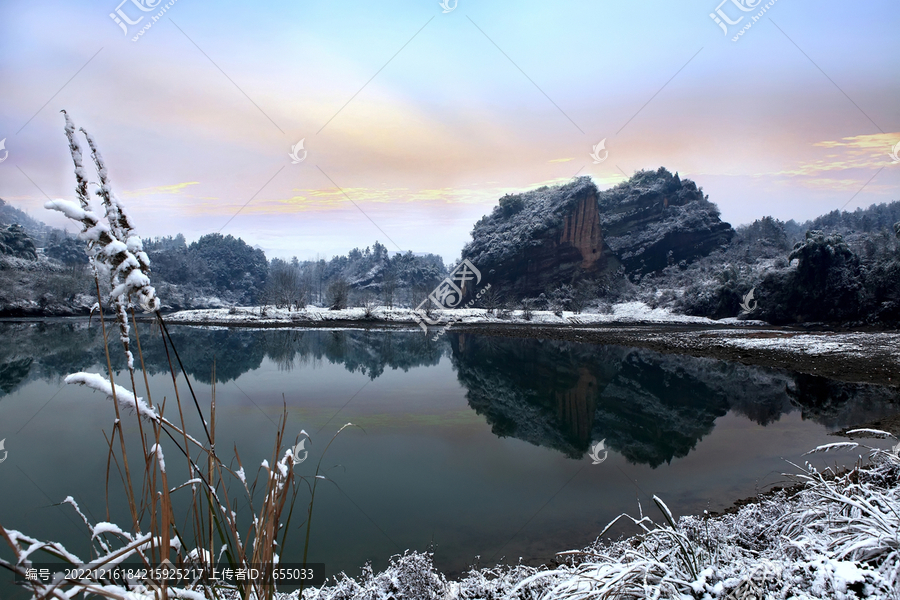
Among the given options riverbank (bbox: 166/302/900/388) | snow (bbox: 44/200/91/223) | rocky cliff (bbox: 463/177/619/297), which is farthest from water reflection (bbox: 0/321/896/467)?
rocky cliff (bbox: 463/177/619/297)

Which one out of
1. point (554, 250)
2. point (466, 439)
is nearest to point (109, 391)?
point (466, 439)

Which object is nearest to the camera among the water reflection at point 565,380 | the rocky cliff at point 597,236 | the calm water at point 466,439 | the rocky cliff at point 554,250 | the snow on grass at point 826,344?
the calm water at point 466,439

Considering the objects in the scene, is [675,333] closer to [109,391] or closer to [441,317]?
[441,317]

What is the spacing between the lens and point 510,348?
2148 cm

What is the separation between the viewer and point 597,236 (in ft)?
181

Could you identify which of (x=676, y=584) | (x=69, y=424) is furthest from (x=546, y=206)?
(x=676, y=584)

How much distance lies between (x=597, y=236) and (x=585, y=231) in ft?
5.13

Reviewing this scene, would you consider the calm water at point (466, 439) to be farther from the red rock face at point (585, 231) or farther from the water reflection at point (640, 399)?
the red rock face at point (585, 231)

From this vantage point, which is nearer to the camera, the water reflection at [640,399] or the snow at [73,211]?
the snow at [73,211]

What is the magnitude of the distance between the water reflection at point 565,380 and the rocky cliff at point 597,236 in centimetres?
3140

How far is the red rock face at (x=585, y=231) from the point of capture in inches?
2148

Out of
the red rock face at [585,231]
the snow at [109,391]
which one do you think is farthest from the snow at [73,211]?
the red rock face at [585,231]

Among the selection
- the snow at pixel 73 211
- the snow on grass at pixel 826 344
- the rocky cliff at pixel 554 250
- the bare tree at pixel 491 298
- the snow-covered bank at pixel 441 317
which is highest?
the rocky cliff at pixel 554 250

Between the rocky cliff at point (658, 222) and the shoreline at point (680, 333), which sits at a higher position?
the rocky cliff at point (658, 222)
